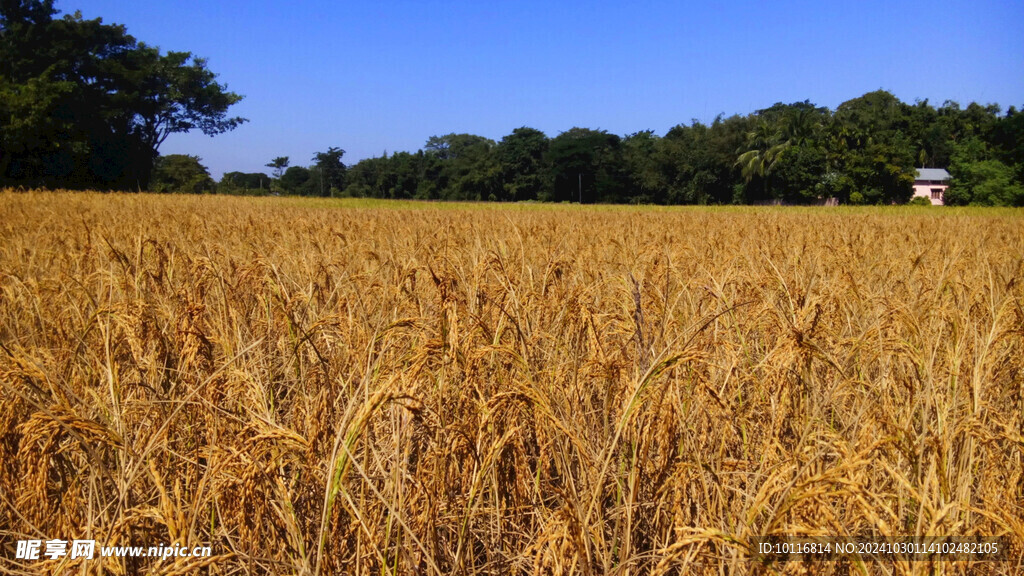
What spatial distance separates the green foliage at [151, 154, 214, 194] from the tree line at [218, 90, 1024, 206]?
3831mm

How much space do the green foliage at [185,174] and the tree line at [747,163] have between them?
12.6 feet

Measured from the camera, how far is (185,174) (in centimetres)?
6619

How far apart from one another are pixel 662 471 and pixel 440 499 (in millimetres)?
559

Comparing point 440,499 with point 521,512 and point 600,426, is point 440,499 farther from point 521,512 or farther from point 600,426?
point 600,426

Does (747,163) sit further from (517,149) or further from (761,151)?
(517,149)

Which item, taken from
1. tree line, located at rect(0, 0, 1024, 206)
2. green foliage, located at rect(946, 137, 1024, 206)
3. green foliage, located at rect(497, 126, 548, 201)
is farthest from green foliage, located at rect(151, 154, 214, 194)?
green foliage, located at rect(946, 137, 1024, 206)

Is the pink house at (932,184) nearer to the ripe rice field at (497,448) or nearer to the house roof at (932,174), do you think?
the house roof at (932,174)

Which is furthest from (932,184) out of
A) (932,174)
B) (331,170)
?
(331,170)

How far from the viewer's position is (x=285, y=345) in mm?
2367

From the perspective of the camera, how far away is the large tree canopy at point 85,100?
103ft

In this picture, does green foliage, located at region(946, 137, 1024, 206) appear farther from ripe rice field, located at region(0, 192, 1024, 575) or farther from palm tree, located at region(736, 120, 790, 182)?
ripe rice field, located at region(0, 192, 1024, 575)

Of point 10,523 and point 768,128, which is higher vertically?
point 768,128

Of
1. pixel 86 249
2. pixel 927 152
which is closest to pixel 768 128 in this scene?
pixel 927 152

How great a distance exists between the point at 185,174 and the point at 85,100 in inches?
1186
